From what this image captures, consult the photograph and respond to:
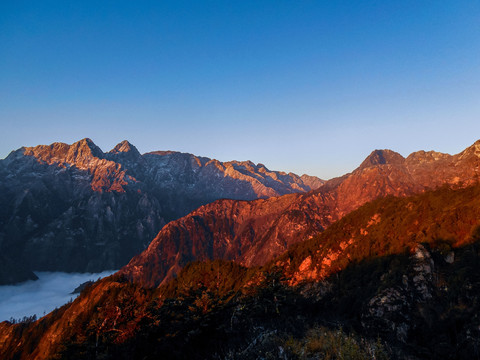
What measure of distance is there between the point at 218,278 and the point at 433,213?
90.6 metres

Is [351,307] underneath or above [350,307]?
above

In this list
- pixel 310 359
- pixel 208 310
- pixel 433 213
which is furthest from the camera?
pixel 433 213

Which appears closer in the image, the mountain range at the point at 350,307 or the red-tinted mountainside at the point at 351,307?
the mountain range at the point at 350,307

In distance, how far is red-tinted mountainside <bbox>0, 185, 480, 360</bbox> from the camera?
2031cm

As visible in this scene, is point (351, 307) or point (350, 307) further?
point (350, 307)

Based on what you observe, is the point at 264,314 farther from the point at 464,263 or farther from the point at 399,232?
the point at 399,232

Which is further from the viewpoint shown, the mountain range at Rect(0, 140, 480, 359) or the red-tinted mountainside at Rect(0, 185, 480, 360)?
the red-tinted mountainside at Rect(0, 185, 480, 360)

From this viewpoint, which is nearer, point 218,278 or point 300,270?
point 300,270

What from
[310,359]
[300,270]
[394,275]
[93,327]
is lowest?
[300,270]

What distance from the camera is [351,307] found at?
47.3 metres

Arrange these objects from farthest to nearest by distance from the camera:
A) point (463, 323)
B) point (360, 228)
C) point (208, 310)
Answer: point (360, 228) → point (208, 310) → point (463, 323)

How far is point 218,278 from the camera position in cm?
11975

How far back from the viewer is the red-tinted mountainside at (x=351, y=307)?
20312 millimetres

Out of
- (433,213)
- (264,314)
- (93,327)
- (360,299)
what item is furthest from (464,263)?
(93,327)
